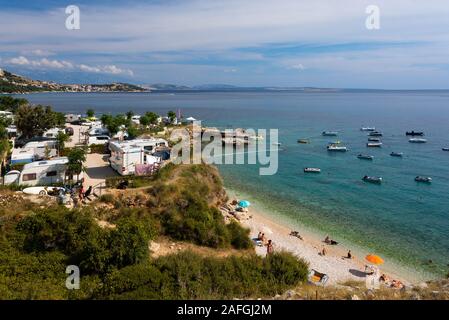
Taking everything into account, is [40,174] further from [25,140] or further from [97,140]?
[25,140]

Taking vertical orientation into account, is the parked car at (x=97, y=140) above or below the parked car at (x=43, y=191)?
above

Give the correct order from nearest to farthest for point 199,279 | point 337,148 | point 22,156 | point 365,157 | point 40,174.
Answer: point 199,279 → point 40,174 → point 22,156 → point 365,157 → point 337,148

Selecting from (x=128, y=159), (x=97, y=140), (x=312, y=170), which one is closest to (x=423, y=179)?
(x=312, y=170)

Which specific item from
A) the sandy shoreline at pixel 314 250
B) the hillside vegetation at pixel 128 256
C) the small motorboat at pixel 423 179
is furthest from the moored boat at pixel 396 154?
the hillside vegetation at pixel 128 256

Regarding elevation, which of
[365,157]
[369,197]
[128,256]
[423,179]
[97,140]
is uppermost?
[97,140]

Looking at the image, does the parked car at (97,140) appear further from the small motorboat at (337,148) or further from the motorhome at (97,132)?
the small motorboat at (337,148)

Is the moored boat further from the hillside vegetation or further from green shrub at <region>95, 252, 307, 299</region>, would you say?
green shrub at <region>95, 252, 307, 299</region>

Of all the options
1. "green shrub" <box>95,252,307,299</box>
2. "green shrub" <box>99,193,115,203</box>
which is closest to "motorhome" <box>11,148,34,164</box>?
"green shrub" <box>99,193,115,203</box>
